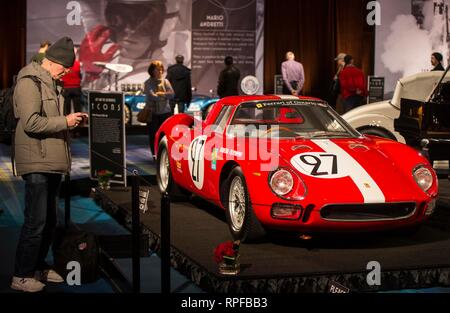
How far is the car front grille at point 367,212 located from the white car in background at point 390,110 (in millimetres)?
4071

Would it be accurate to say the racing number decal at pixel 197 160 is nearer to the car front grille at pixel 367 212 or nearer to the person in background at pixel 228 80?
the car front grille at pixel 367 212

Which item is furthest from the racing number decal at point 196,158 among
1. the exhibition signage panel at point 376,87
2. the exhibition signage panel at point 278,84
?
the exhibition signage panel at point 278,84

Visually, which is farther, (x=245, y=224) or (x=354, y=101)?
(x=354, y=101)

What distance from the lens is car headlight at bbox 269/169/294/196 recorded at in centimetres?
721

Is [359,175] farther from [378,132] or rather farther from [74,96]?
[74,96]

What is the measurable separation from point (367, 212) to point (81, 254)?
2.29m

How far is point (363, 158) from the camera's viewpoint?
764 cm

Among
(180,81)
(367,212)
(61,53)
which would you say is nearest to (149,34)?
(180,81)

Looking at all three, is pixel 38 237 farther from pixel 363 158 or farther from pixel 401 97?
pixel 401 97

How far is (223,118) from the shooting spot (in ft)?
28.4

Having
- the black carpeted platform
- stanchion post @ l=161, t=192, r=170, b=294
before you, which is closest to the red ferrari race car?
the black carpeted platform

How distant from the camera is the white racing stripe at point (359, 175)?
23.5ft

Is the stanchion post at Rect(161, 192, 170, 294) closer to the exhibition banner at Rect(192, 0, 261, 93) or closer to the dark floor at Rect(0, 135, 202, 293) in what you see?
the dark floor at Rect(0, 135, 202, 293)
